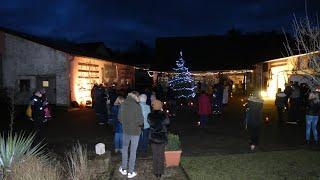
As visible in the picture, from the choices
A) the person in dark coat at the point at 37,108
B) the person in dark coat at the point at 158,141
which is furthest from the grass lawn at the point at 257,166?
the person in dark coat at the point at 37,108

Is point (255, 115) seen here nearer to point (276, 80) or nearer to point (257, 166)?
point (257, 166)

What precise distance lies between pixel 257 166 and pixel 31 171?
17.4 feet

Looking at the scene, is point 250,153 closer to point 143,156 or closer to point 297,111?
point 143,156

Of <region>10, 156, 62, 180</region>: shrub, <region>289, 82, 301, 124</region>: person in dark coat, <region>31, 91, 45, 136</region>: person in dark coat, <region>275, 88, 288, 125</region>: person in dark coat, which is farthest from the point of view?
<region>275, 88, 288, 125</region>: person in dark coat

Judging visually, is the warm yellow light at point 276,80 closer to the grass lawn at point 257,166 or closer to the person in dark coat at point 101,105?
the person in dark coat at point 101,105

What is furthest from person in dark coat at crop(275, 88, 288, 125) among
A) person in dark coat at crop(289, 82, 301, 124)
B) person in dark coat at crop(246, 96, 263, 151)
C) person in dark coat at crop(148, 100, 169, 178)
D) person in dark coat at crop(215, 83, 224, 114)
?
person in dark coat at crop(148, 100, 169, 178)

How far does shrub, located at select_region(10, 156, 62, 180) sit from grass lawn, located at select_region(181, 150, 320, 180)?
10.5 ft

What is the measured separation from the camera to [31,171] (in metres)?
7.23

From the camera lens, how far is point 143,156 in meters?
10.7

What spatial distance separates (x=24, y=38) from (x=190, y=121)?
14693 mm

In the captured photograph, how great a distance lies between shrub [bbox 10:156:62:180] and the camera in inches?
279

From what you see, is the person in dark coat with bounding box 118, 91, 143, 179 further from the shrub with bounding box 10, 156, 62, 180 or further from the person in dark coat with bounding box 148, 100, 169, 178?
the shrub with bounding box 10, 156, 62, 180

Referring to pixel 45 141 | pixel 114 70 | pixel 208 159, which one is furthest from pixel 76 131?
pixel 114 70

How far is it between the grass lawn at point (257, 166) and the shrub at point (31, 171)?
3.19 meters
